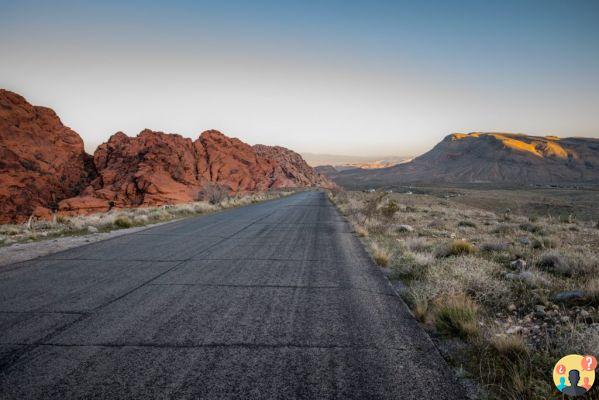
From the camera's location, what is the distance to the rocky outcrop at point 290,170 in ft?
355

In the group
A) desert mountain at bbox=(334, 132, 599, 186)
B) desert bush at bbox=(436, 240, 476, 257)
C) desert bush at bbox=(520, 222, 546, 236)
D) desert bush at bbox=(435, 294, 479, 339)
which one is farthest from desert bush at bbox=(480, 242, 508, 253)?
desert mountain at bbox=(334, 132, 599, 186)

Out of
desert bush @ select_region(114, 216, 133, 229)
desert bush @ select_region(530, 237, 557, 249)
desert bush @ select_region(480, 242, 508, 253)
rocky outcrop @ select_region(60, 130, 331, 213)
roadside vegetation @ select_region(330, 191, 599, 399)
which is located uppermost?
rocky outcrop @ select_region(60, 130, 331, 213)

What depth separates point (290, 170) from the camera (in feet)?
430

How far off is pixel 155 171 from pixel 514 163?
14909 cm

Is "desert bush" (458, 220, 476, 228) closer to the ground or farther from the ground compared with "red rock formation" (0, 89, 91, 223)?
closer to the ground

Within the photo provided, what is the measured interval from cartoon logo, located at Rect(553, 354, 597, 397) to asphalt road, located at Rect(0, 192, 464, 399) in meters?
1.03

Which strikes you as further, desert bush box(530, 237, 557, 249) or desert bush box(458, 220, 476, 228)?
desert bush box(458, 220, 476, 228)

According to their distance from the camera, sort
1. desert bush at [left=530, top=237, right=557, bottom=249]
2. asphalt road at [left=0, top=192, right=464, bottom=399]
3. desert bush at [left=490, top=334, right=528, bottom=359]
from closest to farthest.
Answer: asphalt road at [left=0, top=192, right=464, bottom=399] → desert bush at [left=490, top=334, right=528, bottom=359] → desert bush at [left=530, top=237, right=557, bottom=249]

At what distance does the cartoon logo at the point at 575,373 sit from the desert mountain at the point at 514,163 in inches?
5310

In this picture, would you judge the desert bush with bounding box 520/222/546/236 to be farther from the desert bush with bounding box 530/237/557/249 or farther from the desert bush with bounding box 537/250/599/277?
the desert bush with bounding box 537/250/599/277

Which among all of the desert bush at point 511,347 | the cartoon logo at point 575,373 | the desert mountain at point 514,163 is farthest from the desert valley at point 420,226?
the desert mountain at point 514,163

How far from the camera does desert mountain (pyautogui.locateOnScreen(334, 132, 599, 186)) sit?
5127 inches

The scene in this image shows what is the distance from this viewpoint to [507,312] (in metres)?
4.73

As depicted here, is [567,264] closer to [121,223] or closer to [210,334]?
[210,334]
